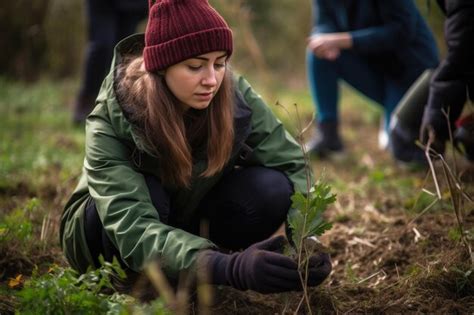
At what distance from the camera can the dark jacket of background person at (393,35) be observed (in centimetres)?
408

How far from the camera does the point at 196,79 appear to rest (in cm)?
220

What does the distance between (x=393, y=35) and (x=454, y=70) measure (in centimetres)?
115

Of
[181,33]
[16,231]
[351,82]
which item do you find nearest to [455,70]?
[181,33]

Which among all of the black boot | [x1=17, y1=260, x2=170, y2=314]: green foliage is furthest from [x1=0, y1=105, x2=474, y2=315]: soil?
the black boot

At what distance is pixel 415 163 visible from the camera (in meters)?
4.08

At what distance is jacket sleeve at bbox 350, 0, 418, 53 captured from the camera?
407 centimetres

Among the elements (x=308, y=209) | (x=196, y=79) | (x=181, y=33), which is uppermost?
(x=181, y=33)

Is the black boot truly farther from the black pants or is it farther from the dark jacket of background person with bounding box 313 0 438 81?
the black pants

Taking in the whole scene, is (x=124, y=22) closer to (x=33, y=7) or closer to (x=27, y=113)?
(x=27, y=113)

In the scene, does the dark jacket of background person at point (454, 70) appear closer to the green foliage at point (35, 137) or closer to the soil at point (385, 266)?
the soil at point (385, 266)

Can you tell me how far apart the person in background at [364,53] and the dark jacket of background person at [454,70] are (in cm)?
98

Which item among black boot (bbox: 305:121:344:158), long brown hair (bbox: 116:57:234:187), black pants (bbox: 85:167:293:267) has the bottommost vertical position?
black boot (bbox: 305:121:344:158)

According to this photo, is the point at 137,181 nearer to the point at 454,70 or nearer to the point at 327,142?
the point at 454,70

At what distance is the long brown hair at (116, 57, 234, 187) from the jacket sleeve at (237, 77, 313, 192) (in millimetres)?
183
